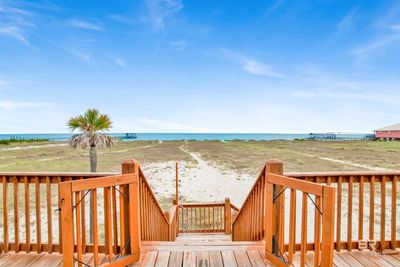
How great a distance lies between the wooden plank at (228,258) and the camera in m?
2.53

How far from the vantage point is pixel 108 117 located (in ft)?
24.0

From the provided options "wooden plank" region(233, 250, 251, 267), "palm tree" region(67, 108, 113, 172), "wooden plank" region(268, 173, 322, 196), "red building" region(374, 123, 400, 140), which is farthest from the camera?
"red building" region(374, 123, 400, 140)

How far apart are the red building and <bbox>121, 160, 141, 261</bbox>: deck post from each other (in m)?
65.6

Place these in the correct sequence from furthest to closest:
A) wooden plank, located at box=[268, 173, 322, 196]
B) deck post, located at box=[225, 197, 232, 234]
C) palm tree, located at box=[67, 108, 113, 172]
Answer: palm tree, located at box=[67, 108, 113, 172] → deck post, located at box=[225, 197, 232, 234] → wooden plank, located at box=[268, 173, 322, 196]

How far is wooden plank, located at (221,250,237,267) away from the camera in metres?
2.53

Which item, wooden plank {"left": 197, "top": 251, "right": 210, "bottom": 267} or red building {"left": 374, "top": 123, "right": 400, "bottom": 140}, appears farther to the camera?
red building {"left": 374, "top": 123, "right": 400, "bottom": 140}

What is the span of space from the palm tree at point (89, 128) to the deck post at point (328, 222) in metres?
6.79

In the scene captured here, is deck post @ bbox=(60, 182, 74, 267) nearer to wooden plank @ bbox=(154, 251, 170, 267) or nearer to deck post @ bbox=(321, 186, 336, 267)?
wooden plank @ bbox=(154, 251, 170, 267)

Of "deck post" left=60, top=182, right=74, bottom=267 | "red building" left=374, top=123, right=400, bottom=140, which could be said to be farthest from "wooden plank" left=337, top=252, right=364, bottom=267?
→ "red building" left=374, top=123, right=400, bottom=140

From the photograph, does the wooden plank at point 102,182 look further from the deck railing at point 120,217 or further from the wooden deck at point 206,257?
the wooden deck at point 206,257

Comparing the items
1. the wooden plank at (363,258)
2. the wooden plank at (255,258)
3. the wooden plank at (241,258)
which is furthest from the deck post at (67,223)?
the wooden plank at (363,258)

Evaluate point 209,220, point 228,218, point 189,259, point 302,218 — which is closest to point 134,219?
point 189,259

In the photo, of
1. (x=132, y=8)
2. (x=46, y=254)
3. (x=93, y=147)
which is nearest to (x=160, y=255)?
(x=46, y=254)

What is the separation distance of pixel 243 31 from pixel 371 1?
698cm
